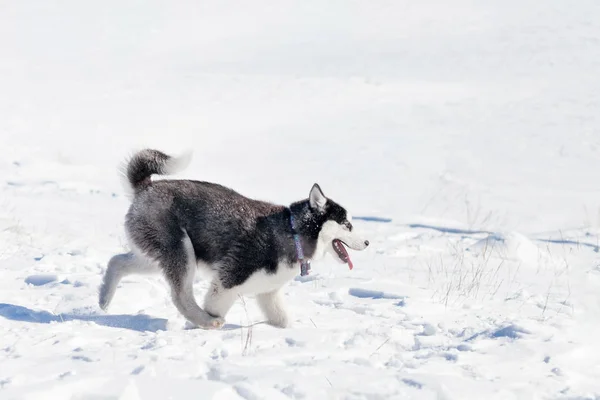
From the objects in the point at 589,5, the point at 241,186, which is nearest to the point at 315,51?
the point at 589,5

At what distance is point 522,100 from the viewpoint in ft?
67.1

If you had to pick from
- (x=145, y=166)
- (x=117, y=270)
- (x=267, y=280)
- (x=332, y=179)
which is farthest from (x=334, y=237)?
(x=332, y=179)

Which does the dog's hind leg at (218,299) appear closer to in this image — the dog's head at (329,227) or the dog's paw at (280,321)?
the dog's paw at (280,321)

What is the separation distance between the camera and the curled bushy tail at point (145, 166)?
5.74 m

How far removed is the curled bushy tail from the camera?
5.74 meters

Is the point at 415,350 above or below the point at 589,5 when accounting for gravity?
below

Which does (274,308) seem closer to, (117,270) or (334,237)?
(334,237)

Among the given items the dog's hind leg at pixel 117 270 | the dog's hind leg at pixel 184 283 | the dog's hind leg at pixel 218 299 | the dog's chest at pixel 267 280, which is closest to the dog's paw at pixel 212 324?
the dog's hind leg at pixel 184 283

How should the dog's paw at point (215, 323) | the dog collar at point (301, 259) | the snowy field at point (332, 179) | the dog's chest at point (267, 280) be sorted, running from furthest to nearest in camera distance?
the dog collar at point (301, 259) < the dog's chest at point (267, 280) < the dog's paw at point (215, 323) < the snowy field at point (332, 179)

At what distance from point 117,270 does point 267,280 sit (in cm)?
122

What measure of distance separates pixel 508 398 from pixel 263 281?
7.28ft

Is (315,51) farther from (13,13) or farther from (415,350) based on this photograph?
(415,350)

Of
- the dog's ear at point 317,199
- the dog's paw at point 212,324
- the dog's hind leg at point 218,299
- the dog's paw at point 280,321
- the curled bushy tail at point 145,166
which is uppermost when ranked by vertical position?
the curled bushy tail at point 145,166

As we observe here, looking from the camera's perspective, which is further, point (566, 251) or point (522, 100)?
point (522, 100)
